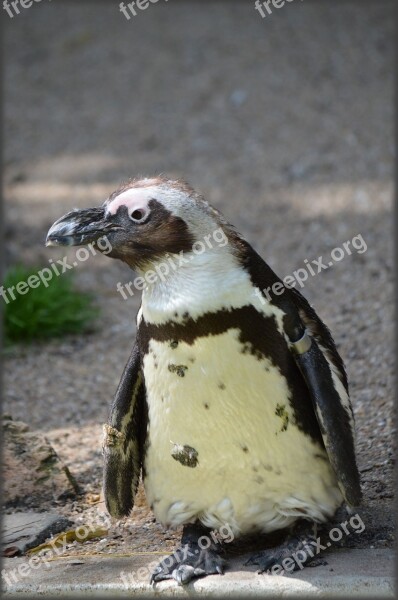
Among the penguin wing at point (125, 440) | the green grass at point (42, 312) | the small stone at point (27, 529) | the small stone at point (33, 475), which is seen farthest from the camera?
the green grass at point (42, 312)

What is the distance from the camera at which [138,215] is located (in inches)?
130

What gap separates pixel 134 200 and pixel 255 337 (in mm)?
591

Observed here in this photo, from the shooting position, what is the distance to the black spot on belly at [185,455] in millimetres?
3443

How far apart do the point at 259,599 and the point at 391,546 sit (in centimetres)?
59

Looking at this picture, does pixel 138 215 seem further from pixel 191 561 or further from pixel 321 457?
pixel 191 561

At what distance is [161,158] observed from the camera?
29.5 ft

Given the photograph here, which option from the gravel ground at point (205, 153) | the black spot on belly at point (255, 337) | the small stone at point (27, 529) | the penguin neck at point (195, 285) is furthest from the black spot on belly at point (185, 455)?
the small stone at point (27, 529)

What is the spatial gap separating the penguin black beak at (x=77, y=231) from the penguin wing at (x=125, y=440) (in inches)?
19.5

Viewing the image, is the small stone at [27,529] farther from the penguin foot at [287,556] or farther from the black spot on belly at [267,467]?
the black spot on belly at [267,467]

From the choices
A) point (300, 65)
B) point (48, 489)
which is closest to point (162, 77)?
point (300, 65)

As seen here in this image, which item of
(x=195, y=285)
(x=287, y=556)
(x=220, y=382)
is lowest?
(x=287, y=556)

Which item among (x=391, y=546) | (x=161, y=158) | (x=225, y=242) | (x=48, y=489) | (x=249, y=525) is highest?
(x=161, y=158)

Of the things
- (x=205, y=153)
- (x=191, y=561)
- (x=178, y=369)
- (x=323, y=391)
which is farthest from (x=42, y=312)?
(x=323, y=391)

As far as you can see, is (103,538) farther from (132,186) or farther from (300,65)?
(300,65)
